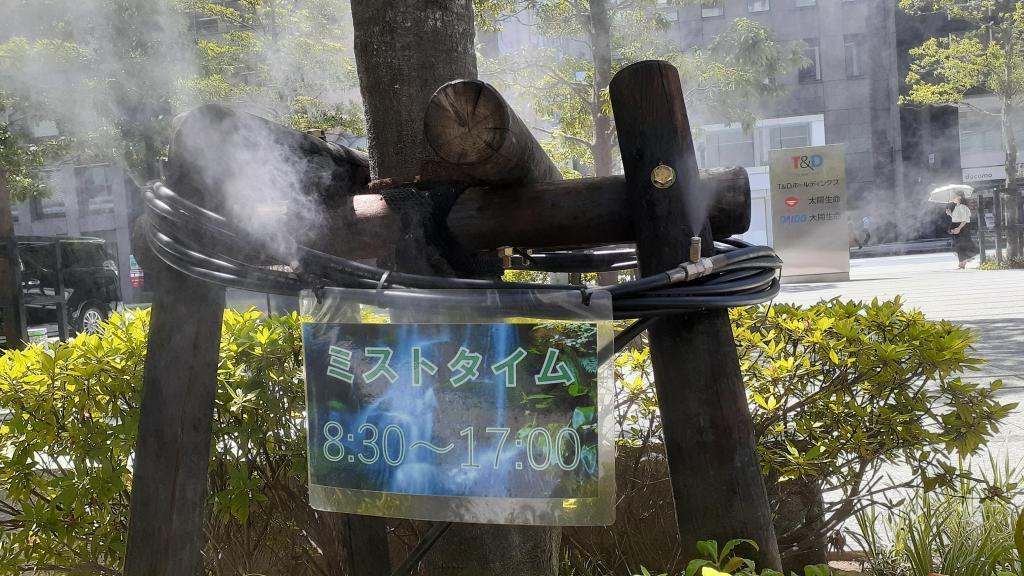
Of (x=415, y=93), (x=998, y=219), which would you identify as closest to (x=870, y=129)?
(x=998, y=219)

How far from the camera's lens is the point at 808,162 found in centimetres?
1371

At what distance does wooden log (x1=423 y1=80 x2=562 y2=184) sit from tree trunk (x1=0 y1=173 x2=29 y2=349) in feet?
31.7

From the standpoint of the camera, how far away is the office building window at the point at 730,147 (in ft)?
70.2

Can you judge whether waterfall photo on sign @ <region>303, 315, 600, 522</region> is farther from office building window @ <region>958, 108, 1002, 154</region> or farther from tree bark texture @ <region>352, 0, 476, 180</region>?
office building window @ <region>958, 108, 1002, 154</region>

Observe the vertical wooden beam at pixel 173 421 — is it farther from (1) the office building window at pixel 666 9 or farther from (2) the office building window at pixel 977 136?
(2) the office building window at pixel 977 136

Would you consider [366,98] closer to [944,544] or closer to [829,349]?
[829,349]

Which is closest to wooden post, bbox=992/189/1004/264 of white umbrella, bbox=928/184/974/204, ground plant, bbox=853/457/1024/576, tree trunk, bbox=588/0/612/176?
white umbrella, bbox=928/184/974/204

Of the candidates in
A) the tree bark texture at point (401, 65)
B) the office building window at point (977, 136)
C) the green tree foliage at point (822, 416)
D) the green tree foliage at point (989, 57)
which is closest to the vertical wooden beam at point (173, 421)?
the tree bark texture at point (401, 65)

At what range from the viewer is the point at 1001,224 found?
18.2 meters

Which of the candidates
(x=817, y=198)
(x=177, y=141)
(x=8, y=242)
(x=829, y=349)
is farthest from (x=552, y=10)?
(x=177, y=141)

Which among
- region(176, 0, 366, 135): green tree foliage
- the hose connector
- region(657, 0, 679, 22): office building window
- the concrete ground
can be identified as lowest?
the concrete ground

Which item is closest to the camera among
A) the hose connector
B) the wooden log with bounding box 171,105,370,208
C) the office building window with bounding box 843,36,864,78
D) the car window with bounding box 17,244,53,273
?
the hose connector

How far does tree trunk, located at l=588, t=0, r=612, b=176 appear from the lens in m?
10.2

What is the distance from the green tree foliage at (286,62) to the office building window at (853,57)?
1922 cm
